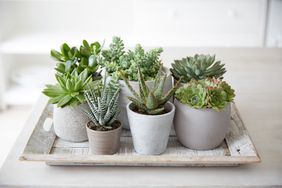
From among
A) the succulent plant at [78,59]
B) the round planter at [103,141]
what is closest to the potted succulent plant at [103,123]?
the round planter at [103,141]

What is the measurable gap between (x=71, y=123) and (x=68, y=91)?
0.08 meters

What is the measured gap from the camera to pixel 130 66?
101cm

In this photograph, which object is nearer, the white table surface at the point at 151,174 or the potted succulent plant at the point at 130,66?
the white table surface at the point at 151,174

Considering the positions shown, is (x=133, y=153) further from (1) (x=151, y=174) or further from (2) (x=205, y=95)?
(2) (x=205, y=95)

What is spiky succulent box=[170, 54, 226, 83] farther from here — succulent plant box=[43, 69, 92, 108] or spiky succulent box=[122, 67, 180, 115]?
succulent plant box=[43, 69, 92, 108]

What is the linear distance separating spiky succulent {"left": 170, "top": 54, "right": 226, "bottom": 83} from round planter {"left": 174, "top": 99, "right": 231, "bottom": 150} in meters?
0.11

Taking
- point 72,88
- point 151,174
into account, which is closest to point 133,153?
point 151,174

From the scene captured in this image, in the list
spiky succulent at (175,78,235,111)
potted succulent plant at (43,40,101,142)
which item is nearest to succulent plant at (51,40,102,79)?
potted succulent plant at (43,40,101,142)

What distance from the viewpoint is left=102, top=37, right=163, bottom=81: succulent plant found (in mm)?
998

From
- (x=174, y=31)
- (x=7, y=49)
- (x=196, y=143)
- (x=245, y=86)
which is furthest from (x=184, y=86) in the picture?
(x=7, y=49)

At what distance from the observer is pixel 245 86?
1.38 meters

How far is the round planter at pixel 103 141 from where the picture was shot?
2.97ft

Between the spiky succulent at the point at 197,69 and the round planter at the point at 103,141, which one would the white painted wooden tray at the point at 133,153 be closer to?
the round planter at the point at 103,141

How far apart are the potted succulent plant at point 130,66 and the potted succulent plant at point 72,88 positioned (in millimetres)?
42
